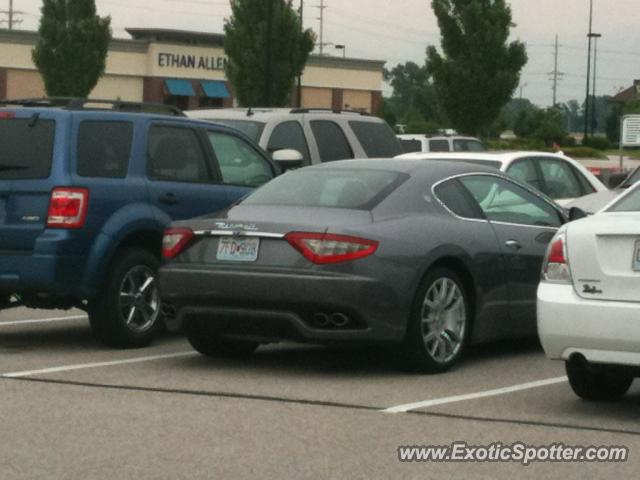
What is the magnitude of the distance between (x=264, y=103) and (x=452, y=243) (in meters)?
41.4

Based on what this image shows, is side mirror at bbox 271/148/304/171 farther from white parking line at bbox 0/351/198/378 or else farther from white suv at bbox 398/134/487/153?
white suv at bbox 398/134/487/153

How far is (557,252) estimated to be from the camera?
9359 mm

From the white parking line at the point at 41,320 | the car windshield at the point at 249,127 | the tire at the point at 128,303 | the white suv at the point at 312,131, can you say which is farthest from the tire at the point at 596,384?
the car windshield at the point at 249,127

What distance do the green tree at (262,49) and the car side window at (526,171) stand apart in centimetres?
3610

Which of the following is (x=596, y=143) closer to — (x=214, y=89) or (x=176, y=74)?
(x=214, y=89)

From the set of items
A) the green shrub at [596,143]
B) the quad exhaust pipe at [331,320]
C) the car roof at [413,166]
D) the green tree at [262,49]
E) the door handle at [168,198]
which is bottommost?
the quad exhaust pipe at [331,320]

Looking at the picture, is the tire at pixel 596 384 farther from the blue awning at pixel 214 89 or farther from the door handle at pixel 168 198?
the blue awning at pixel 214 89

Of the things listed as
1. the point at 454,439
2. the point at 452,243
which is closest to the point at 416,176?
the point at 452,243

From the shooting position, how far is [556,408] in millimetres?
9523

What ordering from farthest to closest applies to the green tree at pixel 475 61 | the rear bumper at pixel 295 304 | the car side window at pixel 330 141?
1. the green tree at pixel 475 61
2. the car side window at pixel 330 141
3. the rear bumper at pixel 295 304

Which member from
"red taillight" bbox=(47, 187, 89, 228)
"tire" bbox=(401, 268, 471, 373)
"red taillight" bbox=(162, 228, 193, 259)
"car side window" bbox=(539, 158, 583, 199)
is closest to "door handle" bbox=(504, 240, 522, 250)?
"tire" bbox=(401, 268, 471, 373)

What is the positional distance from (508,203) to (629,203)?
98.9 inches

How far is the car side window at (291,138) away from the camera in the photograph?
18062mm

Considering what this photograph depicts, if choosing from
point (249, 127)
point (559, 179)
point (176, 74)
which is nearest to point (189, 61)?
point (176, 74)
